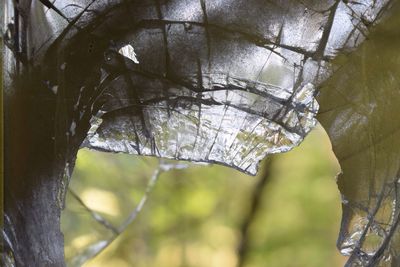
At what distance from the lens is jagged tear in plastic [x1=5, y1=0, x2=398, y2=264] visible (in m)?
0.63

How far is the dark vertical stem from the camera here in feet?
2.15

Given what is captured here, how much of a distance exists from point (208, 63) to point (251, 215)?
0.18 meters

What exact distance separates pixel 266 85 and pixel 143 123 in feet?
0.46

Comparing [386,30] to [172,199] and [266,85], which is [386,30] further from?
[172,199]

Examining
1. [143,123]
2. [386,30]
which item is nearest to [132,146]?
[143,123]

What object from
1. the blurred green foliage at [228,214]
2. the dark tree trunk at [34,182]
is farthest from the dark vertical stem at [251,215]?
the dark tree trunk at [34,182]

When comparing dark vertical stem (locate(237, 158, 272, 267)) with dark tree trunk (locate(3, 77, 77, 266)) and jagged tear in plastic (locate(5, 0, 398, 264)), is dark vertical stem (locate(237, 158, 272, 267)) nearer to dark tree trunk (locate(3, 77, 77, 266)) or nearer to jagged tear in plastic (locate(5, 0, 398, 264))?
jagged tear in plastic (locate(5, 0, 398, 264))

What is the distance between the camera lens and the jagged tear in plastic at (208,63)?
2.06 ft

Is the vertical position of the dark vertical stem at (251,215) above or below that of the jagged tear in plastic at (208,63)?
below

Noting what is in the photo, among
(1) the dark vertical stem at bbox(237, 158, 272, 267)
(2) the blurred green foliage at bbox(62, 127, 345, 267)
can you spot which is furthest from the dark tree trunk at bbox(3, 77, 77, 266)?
(1) the dark vertical stem at bbox(237, 158, 272, 267)

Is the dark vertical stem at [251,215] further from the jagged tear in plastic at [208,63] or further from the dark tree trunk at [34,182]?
the dark tree trunk at [34,182]

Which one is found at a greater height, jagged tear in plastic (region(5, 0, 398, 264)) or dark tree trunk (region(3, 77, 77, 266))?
jagged tear in plastic (region(5, 0, 398, 264))

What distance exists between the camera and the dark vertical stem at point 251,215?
0.65 meters

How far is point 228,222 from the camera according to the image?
68 centimetres
